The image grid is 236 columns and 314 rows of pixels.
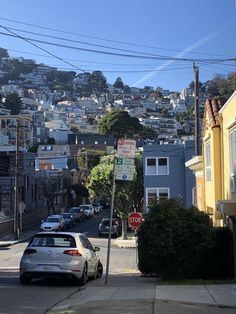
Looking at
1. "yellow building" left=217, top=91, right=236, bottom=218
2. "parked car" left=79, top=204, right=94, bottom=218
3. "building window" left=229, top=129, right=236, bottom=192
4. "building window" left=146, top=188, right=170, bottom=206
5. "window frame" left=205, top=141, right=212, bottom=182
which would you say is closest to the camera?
"yellow building" left=217, top=91, right=236, bottom=218

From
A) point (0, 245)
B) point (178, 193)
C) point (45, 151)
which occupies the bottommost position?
point (0, 245)

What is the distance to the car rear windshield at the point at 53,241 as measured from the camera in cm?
1563

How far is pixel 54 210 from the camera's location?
250 ft

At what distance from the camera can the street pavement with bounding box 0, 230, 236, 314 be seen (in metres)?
9.61

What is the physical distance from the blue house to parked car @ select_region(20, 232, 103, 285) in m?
30.0

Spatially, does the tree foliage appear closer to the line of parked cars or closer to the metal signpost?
the metal signpost

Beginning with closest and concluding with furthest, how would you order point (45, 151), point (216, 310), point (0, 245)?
point (216, 310)
point (0, 245)
point (45, 151)

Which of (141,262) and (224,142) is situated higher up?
(224,142)

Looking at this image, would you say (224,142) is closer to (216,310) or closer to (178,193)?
(216,310)

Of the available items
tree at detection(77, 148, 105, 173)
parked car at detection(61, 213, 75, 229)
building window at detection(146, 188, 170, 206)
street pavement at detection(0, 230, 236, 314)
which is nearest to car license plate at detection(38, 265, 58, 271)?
street pavement at detection(0, 230, 236, 314)

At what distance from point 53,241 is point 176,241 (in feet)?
11.4

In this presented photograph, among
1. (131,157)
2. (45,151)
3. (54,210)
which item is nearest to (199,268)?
(131,157)

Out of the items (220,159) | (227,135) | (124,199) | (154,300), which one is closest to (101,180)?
(124,199)

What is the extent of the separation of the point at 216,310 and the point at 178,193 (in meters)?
36.5
